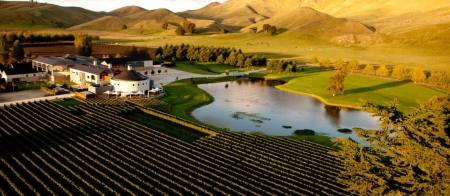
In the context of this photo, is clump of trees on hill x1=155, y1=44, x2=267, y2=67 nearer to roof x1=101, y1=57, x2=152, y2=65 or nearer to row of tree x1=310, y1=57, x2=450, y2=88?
roof x1=101, y1=57, x2=152, y2=65

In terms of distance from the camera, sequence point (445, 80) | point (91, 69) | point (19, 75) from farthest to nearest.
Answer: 1. point (445, 80)
2. point (91, 69)
3. point (19, 75)

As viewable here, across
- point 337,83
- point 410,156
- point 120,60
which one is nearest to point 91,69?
point 120,60

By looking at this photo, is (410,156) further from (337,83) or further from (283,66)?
(283,66)

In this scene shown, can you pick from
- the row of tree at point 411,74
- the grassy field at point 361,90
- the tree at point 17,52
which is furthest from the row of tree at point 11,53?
the row of tree at point 411,74

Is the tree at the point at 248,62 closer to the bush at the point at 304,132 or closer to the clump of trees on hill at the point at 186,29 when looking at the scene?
the bush at the point at 304,132

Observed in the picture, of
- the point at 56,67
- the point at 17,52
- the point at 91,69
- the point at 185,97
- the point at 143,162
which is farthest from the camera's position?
the point at 17,52

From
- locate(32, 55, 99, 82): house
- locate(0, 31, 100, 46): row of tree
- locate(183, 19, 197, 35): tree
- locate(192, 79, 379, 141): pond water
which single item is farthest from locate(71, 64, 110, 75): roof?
locate(183, 19, 197, 35): tree

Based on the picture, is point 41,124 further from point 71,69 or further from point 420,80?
point 420,80
